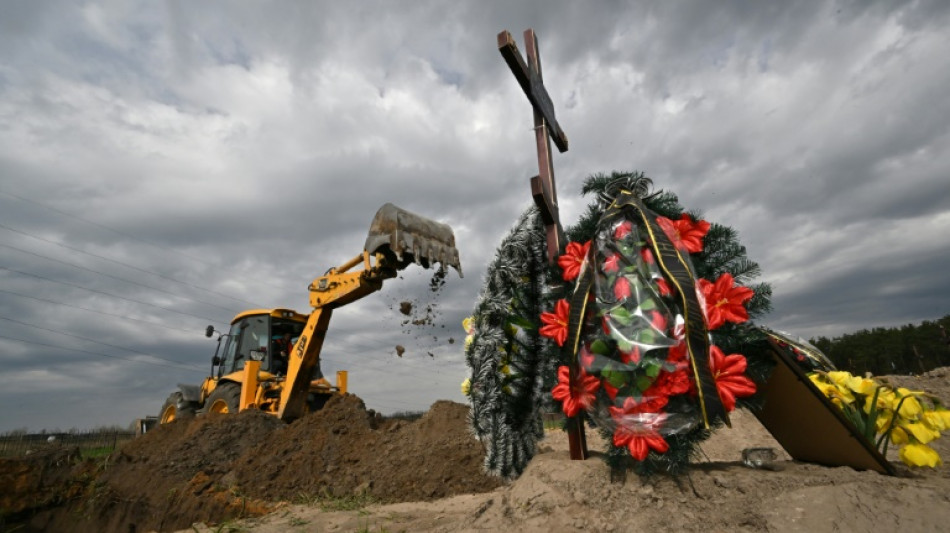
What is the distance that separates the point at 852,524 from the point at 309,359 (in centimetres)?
891

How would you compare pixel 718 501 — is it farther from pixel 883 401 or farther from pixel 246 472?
pixel 246 472

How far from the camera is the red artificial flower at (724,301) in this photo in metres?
2.52

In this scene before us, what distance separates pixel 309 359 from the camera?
9578 mm

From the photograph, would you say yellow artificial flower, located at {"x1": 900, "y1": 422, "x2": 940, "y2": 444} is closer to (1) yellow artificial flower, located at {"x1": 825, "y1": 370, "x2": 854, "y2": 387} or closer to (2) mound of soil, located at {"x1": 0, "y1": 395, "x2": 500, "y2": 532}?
(1) yellow artificial flower, located at {"x1": 825, "y1": 370, "x2": 854, "y2": 387}

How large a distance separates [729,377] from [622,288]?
651 mm

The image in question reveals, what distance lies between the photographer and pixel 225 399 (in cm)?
1012

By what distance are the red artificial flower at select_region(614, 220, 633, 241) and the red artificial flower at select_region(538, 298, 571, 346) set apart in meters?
0.47

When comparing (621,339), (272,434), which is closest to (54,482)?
(272,434)

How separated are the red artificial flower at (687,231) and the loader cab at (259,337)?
9673 millimetres

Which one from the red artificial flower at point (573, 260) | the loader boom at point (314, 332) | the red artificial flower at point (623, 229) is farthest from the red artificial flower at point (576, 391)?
the loader boom at point (314, 332)

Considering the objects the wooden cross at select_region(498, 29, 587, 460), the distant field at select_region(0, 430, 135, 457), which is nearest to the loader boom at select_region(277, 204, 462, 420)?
the wooden cross at select_region(498, 29, 587, 460)

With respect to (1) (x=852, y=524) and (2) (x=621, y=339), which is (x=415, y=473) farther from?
(1) (x=852, y=524)

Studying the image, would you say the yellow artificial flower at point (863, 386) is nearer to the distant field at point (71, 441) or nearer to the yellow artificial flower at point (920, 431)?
the yellow artificial flower at point (920, 431)

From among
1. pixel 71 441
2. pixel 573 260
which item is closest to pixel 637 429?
pixel 573 260
